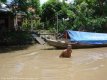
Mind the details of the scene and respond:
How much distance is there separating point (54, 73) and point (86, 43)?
11.4 meters

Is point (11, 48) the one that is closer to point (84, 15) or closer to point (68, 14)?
point (68, 14)

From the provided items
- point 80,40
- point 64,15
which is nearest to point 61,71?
point 80,40

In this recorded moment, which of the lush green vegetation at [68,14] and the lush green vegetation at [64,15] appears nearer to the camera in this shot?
the lush green vegetation at [64,15]

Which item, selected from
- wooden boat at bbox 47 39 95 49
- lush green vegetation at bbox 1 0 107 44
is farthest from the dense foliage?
wooden boat at bbox 47 39 95 49

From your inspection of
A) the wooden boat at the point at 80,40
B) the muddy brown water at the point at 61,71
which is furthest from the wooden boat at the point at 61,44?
the muddy brown water at the point at 61,71

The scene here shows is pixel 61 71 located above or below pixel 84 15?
below

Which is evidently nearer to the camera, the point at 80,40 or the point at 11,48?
the point at 80,40

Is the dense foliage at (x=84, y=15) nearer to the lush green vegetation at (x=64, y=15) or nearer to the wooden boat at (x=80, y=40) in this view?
the lush green vegetation at (x=64, y=15)

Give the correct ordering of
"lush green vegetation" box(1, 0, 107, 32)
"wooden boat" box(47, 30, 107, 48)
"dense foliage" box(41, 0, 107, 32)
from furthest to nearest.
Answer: "dense foliage" box(41, 0, 107, 32), "lush green vegetation" box(1, 0, 107, 32), "wooden boat" box(47, 30, 107, 48)

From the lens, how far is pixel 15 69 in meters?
13.6

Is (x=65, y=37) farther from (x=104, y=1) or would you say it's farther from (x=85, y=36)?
(x=104, y=1)

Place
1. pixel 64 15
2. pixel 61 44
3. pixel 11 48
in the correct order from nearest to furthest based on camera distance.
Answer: pixel 61 44 < pixel 11 48 < pixel 64 15

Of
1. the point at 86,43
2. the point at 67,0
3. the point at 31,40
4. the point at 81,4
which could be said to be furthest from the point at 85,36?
the point at 67,0

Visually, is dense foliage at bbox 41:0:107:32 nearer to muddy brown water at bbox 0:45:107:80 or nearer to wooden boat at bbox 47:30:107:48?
wooden boat at bbox 47:30:107:48
